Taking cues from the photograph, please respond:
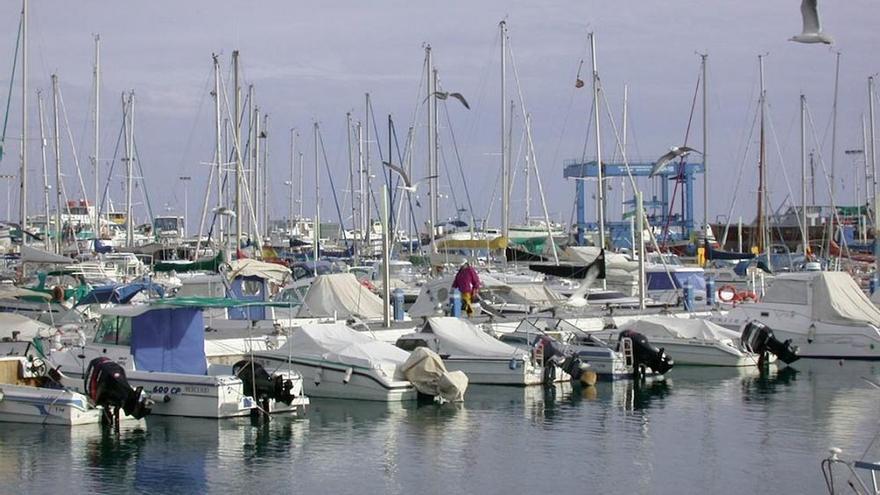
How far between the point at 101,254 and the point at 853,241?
175ft

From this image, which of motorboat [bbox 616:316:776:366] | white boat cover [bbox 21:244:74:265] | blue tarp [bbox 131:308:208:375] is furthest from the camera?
white boat cover [bbox 21:244:74:265]

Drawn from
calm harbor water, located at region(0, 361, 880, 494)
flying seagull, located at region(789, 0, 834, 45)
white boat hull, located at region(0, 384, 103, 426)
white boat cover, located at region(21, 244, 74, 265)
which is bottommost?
calm harbor water, located at region(0, 361, 880, 494)

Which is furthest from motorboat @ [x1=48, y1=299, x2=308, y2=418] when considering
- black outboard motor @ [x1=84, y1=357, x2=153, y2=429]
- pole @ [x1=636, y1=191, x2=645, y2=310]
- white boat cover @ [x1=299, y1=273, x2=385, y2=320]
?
pole @ [x1=636, y1=191, x2=645, y2=310]

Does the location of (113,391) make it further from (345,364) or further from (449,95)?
(449,95)

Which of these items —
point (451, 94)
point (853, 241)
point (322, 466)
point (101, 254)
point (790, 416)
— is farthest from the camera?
point (853, 241)

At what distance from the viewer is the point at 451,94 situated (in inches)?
2297

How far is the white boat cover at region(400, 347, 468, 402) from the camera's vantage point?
28.7m

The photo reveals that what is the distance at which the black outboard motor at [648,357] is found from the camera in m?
33.9

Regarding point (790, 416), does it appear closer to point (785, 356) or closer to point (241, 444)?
point (785, 356)

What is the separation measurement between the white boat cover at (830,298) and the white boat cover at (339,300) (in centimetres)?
1218

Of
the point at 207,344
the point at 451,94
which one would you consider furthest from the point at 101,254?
the point at 207,344

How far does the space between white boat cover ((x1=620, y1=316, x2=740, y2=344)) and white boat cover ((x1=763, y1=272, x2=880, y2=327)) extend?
8.35 feet

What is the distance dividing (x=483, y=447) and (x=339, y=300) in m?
16.0

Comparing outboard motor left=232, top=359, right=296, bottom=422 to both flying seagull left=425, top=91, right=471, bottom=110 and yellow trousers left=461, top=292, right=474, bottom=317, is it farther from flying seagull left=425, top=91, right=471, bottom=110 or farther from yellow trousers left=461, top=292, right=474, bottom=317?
flying seagull left=425, top=91, right=471, bottom=110
